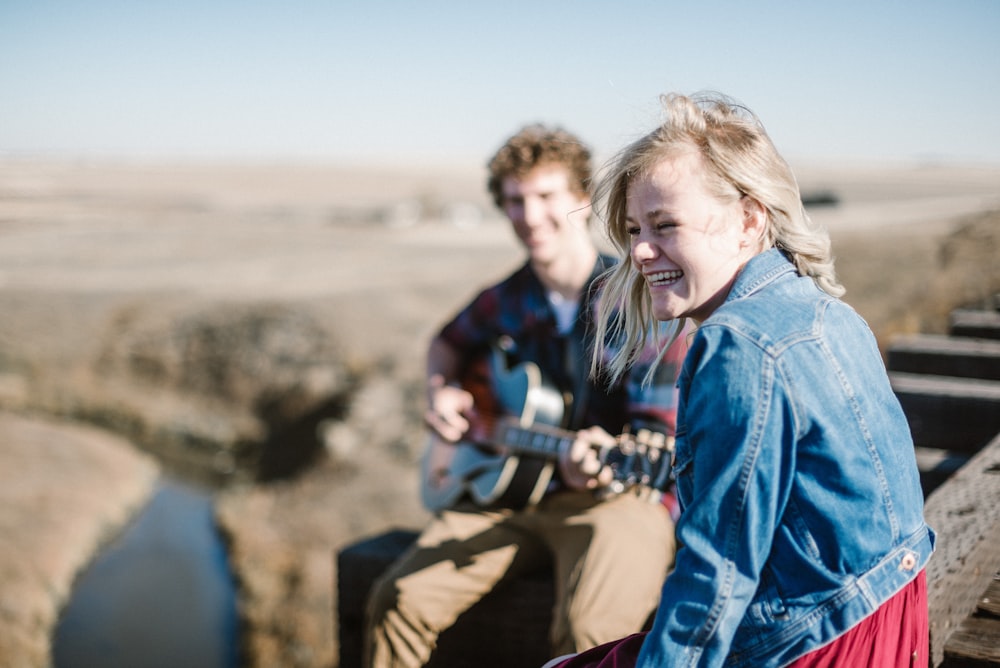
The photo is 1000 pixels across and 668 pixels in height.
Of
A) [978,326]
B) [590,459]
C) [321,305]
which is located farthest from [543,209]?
[321,305]

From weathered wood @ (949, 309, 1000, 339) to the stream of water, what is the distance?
576cm

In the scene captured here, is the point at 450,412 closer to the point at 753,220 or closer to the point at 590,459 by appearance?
the point at 590,459

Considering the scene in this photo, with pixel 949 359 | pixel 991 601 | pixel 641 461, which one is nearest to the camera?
pixel 991 601

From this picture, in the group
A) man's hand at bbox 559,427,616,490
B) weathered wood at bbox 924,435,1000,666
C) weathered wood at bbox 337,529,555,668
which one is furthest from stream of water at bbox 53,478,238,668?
weathered wood at bbox 924,435,1000,666

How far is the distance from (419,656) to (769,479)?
Answer: 154cm

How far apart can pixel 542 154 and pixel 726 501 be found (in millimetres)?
2115

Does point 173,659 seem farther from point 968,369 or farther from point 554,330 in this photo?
point 968,369

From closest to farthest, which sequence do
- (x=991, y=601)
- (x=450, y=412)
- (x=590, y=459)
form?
(x=991, y=601), (x=590, y=459), (x=450, y=412)

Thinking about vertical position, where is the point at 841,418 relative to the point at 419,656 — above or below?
above

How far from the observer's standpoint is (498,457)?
296 centimetres

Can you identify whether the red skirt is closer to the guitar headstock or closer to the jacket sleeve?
the jacket sleeve

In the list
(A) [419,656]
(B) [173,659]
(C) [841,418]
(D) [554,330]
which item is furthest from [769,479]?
(B) [173,659]

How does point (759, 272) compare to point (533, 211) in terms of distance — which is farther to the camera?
point (533, 211)

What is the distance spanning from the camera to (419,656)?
248 cm
